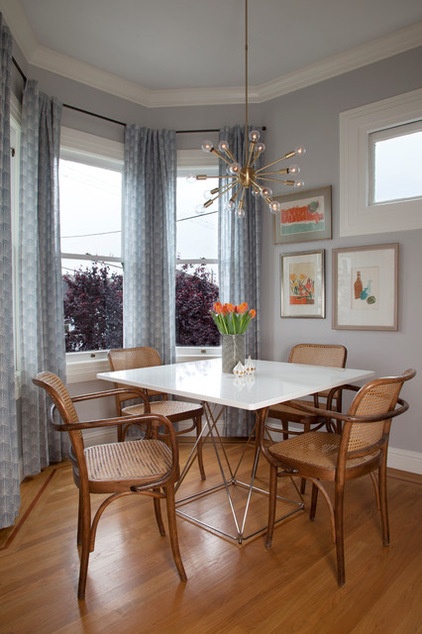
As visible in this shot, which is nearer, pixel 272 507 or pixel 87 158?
pixel 272 507

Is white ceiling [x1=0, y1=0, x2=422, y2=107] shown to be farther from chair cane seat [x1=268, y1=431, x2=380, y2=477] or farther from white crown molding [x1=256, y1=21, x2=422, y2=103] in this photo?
chair cane seat [x1=268, y1=431, x2=380, y2=477]

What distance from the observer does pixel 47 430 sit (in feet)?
11.2

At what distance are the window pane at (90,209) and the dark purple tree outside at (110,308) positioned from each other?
0.20 meters

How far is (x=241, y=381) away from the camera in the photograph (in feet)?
8.27

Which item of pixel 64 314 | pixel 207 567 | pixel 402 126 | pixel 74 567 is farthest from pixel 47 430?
pixel 402 126

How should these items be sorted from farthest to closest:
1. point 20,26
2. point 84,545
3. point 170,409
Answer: point 170,409 → point 20,26 → point 84,545

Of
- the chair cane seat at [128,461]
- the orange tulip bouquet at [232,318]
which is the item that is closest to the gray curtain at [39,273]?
the chair cane seat at [128,461]

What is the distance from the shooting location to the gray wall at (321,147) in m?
3.31

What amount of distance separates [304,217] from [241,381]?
1.93 m

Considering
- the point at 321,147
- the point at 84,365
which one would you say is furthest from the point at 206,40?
the point at 84,365

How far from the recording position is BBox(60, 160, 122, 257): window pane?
3.79m

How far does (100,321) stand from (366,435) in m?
2.58

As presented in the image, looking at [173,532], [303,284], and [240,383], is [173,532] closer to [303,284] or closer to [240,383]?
[240,383]

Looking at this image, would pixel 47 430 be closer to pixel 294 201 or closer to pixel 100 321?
pixel 100 321
